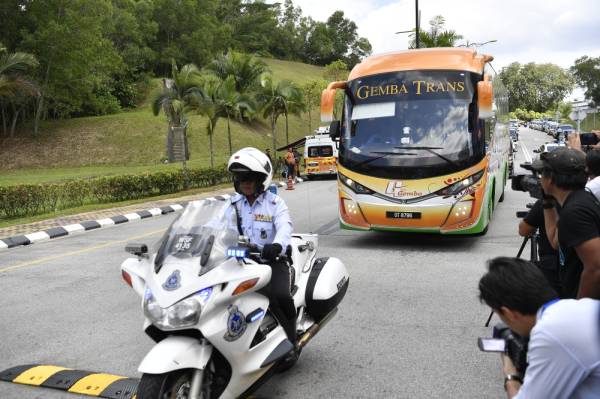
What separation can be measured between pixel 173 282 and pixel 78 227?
1112cm

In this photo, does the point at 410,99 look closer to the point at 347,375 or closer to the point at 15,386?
the point at 347,375

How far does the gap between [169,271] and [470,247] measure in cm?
708

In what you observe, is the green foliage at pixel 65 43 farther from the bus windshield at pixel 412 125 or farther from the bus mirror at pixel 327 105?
the bus windshield at pixel 412 125

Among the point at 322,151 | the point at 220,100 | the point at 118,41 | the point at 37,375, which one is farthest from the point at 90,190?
the point at 118,41

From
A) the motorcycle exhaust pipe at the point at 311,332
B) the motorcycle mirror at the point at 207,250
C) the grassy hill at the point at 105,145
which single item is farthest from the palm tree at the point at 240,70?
the motorcycle mirror at the point at 207,250

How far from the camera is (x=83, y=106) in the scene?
51.7m

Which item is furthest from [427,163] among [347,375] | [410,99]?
[347,375]

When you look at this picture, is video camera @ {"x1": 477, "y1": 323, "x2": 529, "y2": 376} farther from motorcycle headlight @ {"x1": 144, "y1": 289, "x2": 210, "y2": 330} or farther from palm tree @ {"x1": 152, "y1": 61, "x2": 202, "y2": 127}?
palm tree @ {"x1": 152, "y1": 61, "x2": 202, "y2": 127}

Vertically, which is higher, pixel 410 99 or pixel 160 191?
pixel 410 99

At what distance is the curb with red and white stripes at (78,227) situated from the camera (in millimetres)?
11773

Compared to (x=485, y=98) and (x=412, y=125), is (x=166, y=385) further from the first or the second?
(x=412, y=125)

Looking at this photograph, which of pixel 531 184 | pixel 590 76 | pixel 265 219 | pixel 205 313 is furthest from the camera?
pixel 590 76

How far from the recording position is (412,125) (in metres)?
9.22

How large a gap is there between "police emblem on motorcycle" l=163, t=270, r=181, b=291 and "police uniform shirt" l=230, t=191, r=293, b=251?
0.99 metres
